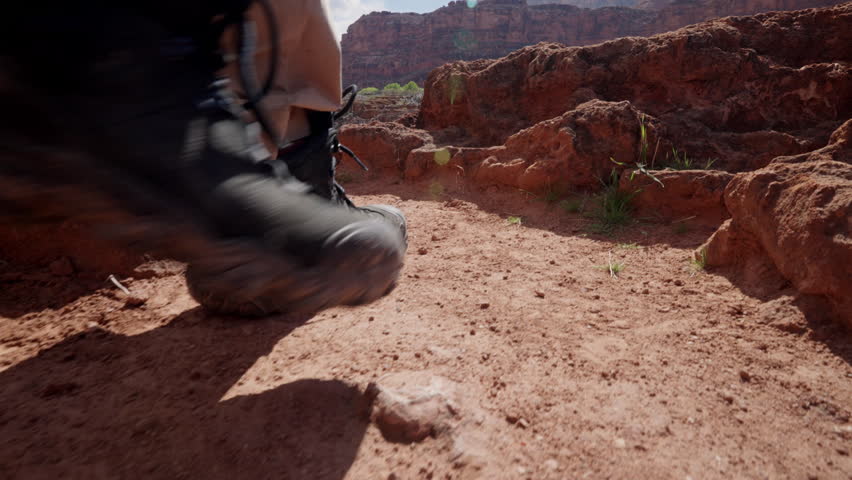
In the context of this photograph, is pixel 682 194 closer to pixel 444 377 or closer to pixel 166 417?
pixel 444 377

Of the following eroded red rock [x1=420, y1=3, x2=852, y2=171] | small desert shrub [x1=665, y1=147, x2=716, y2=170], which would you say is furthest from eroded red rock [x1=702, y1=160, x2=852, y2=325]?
eroded red rock [x1=420, y1=3, x2=852, y2=171]

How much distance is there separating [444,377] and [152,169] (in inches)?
31.7

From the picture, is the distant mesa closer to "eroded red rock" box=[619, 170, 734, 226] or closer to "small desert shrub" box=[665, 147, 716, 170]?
"small desert shrub" box=[665, 147, 716, 170]

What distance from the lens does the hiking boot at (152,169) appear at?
55 cm

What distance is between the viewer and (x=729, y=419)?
0.98m

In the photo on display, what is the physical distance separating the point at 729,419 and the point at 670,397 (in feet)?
0.40

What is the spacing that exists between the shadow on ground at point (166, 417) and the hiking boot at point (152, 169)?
406 millimetres

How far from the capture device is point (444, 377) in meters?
1.09

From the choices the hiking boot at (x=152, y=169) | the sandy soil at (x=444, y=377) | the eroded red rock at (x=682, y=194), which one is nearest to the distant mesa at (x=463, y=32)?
the eroded red rock at (x=682, y=194)

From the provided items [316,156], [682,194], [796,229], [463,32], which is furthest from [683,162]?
[463,32]

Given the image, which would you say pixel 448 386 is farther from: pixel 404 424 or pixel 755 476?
pixel 755 476

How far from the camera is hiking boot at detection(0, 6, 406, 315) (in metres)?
0.55

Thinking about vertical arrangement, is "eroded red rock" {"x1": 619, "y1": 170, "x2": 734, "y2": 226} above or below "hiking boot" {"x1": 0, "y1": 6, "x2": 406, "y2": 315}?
below

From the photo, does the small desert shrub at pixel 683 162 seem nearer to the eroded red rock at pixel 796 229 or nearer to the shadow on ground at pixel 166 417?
the eroded red rock at pixel 796 229
